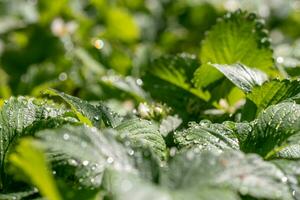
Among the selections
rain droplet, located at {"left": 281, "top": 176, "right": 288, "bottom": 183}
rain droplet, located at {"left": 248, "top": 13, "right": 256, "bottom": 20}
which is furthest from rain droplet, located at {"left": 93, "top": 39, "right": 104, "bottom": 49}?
rain droplet, located at {"left": 281, "top": 176, "right": 288, "bottom": 183}

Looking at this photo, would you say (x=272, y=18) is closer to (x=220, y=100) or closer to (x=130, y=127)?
(x=220, y=100)

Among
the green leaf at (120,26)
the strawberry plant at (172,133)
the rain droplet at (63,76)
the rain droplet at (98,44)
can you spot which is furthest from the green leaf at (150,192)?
the green leaf at (120,26)

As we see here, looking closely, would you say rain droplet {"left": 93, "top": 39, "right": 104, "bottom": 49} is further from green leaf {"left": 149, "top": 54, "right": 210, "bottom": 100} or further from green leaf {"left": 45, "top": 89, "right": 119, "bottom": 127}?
green leaf {"left": 45, "top": 89, "right": 119, "bottom": 127}

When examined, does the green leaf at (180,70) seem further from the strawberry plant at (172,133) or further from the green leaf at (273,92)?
the green leaf at (273,92)

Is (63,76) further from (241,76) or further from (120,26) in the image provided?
(241,76)

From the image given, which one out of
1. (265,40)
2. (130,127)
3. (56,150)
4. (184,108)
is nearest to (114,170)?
(56,150)

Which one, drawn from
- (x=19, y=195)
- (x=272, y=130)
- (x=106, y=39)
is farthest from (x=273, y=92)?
(x=106, y=39)
